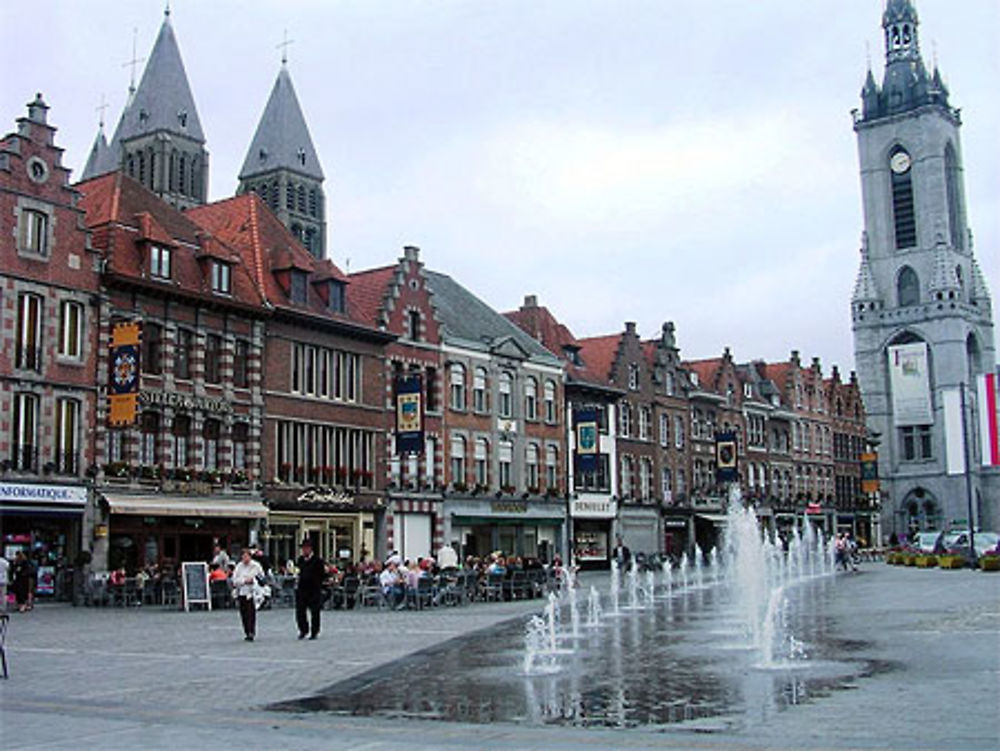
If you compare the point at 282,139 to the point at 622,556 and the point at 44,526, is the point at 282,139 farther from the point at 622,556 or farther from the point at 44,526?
the point at 44,526

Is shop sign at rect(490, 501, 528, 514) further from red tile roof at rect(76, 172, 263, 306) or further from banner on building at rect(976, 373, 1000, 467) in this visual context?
banner on building at rect(976, 373, 1000, 467)

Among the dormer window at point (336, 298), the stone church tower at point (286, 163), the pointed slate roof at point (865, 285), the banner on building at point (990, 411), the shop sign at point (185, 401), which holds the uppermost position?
the stone church tower at point (286, 163)

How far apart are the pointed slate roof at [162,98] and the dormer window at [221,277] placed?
52.5 metres

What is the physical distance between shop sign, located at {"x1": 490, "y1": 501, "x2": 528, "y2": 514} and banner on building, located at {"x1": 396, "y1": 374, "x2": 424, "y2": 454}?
9.86 meters

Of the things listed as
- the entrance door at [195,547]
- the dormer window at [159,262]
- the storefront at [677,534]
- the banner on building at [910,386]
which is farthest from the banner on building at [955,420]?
the banner on building at [910,386]

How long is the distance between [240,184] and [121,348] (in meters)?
67.9

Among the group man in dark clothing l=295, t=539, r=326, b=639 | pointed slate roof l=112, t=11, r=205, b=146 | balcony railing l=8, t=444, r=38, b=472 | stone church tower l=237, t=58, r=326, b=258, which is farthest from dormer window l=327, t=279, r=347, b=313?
stone church tower l=237, t=58, r=326, b=258

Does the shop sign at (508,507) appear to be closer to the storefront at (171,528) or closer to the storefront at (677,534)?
the storefront at (171,528)

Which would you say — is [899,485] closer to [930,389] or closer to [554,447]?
[930,389]

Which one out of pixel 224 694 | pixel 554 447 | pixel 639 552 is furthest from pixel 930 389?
pixel 224 694

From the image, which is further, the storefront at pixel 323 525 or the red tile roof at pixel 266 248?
the red tile roof at pixel 266 248

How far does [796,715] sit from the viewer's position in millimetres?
10641

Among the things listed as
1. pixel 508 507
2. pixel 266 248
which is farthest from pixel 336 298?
pixel 508 507

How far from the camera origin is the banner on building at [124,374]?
34.4m
